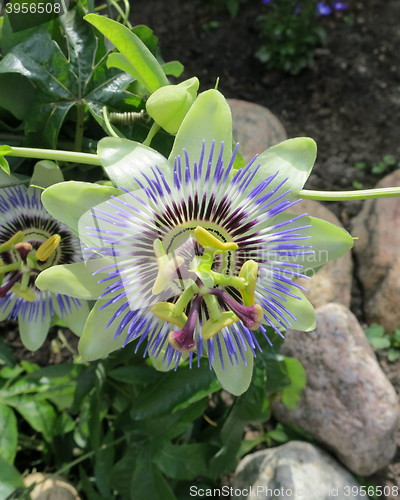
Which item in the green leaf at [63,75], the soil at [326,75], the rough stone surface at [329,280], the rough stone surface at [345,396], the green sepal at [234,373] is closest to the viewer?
the green sepal at [234,373]

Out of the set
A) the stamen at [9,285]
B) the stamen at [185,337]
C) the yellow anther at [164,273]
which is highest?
the yellow anther at [164,273]

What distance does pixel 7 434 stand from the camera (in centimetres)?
158

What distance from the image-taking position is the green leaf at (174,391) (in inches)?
53.7

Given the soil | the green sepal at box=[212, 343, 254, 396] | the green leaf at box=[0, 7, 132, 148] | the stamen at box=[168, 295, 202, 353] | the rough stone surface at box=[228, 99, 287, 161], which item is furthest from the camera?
the soil

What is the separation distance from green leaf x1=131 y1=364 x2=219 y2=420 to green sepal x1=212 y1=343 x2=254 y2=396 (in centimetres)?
37

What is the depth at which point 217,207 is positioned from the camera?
992 mm

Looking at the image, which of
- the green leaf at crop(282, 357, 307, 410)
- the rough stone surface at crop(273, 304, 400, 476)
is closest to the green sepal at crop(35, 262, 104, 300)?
the green leaf at crop(282, 357, 307, 410)

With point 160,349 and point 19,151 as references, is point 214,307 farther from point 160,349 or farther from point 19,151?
point 19,151

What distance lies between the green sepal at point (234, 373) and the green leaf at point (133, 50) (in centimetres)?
47

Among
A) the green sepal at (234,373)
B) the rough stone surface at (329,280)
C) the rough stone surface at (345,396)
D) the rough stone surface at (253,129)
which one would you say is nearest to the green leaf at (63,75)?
the green sepal at (234,373)

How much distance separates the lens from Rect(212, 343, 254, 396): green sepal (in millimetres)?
986

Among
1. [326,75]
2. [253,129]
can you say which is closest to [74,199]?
[253,129]

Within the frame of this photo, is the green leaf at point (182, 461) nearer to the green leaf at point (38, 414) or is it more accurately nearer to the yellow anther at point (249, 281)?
the green leaf at point (38, 414)

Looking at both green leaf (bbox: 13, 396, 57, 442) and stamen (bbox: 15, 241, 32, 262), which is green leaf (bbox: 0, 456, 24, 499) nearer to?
green leaf (bbox: 13, 396, 57, 442)
